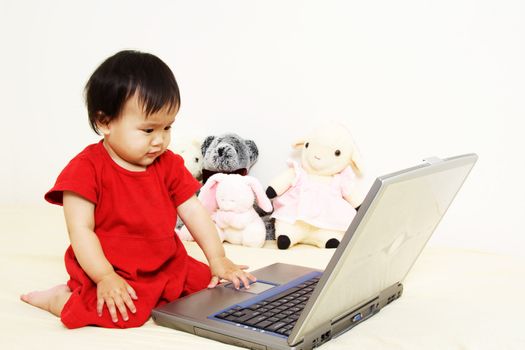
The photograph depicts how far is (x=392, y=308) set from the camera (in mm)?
1085

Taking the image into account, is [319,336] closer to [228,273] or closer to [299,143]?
[228,273]

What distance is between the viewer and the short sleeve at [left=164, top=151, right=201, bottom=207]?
1.23m

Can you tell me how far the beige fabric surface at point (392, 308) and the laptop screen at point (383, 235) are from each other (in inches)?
2.9

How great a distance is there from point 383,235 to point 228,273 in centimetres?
40

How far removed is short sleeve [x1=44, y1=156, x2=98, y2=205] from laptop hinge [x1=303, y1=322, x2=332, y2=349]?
0.47 metres

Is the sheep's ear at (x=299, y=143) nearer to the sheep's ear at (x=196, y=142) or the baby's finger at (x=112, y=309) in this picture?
the sheep's ear at (x=196, y=142)

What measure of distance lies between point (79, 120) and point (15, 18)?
0.47 m

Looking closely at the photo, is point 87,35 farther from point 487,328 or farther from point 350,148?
point 487,328

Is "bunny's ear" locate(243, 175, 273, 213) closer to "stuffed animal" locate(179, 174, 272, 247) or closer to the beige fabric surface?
"stuffed animal" locate(179, 174, 272, 247)

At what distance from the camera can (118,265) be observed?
3.65ft

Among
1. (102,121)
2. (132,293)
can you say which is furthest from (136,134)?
(132,293)

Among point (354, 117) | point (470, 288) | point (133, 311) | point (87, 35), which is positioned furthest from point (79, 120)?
point (470, 288)

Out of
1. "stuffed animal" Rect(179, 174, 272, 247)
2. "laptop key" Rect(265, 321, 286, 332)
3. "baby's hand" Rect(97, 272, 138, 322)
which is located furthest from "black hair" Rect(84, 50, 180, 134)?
"stuffed animal" Rect(179, 174, 272, 247)

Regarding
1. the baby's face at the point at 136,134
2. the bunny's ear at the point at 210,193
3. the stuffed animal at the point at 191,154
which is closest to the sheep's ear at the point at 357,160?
the bunny's ear at the point at 210,193
